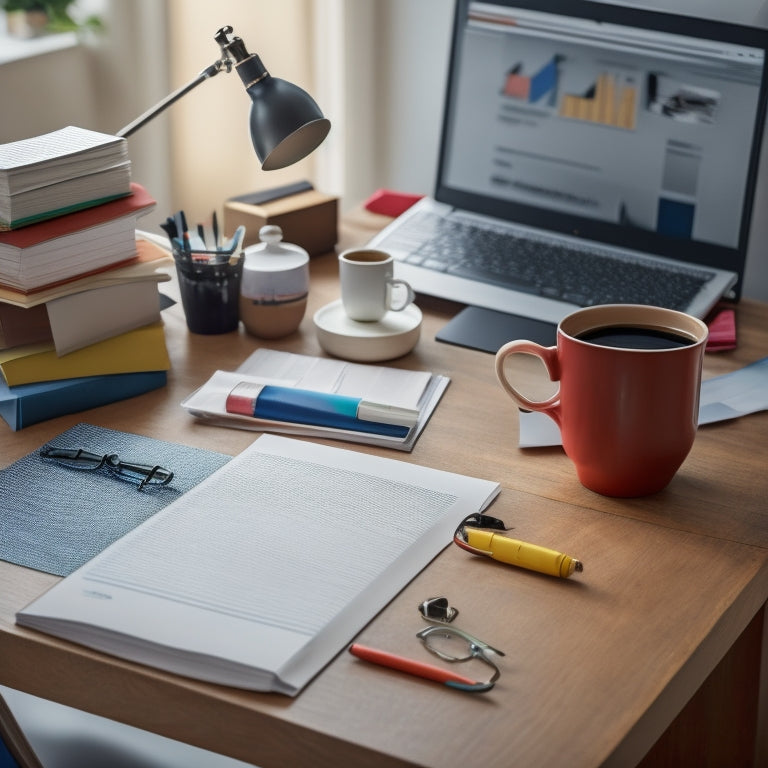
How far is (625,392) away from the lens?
0.88 meters

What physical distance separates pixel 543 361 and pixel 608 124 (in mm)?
611

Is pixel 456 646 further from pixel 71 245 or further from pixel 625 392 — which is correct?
pixel 71 245

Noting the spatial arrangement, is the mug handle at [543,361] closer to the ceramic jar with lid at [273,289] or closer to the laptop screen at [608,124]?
the ceramic jar with lid at [273,289]

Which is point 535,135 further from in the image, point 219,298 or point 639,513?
point 639,513

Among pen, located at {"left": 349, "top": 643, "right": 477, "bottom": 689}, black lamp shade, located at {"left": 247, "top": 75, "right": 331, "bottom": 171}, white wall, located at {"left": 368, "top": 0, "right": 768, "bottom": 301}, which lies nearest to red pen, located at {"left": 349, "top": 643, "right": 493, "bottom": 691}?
pen, located at {"left": 349, "top": 643, "right": 477, "bottom": 689}

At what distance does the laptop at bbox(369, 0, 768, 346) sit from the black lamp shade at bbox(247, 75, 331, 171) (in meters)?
0.28

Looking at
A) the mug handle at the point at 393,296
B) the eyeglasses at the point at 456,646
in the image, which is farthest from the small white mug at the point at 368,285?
the eyeglasses at the point at 456,646

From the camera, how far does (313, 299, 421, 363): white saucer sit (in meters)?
1.18

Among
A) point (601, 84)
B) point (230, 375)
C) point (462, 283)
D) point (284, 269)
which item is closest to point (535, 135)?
point (601, 84)

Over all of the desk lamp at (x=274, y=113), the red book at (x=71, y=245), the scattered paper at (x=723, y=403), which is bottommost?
the scattered paper at (x=723, y=403)

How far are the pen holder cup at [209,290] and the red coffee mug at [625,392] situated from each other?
399mm

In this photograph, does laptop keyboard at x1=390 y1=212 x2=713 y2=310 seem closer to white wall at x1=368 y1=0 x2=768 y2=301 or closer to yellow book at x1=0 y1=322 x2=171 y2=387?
yellow book at x1=0 y1=322 x2=171 y2=387

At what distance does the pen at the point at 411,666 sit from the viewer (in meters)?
0.70

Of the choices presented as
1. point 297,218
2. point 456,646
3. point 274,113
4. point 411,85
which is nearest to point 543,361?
point 456,646
